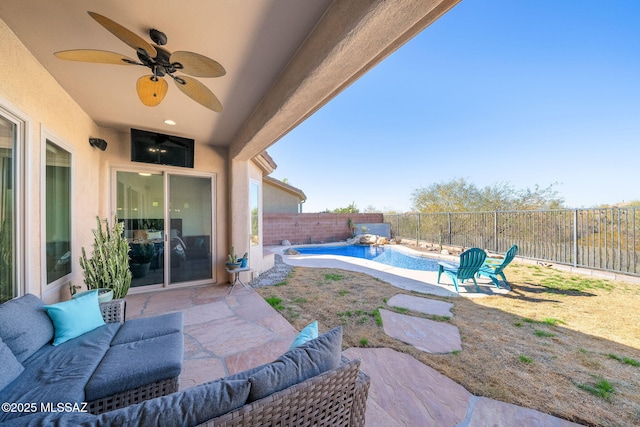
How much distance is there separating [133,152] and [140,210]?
115cm

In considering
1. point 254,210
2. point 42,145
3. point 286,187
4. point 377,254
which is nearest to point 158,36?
point 42,145

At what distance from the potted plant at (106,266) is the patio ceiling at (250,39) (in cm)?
189

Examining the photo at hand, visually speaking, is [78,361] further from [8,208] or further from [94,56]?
[94,56]

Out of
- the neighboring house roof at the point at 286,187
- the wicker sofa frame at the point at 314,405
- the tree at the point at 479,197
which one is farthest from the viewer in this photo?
the neighboring house roof at the point at 286,187

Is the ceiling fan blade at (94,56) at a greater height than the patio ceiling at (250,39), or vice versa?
the patio ceiling at (250,39)

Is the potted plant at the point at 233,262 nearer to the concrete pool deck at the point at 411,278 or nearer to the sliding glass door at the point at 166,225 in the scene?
the sliding glass door at the point at 166,225

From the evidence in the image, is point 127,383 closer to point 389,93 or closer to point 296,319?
point 296,319

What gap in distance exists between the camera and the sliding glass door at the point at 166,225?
14.6 feet

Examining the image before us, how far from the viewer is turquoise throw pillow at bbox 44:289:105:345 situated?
1.92 m

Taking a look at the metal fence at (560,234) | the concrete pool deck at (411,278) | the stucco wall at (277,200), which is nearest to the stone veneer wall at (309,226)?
the stucco wall at (277,200)

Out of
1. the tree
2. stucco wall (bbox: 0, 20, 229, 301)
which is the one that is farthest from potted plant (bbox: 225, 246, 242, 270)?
the tree

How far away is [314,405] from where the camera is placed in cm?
103

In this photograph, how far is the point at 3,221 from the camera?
79.8 inches

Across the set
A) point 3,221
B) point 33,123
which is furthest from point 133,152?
point 3,221
